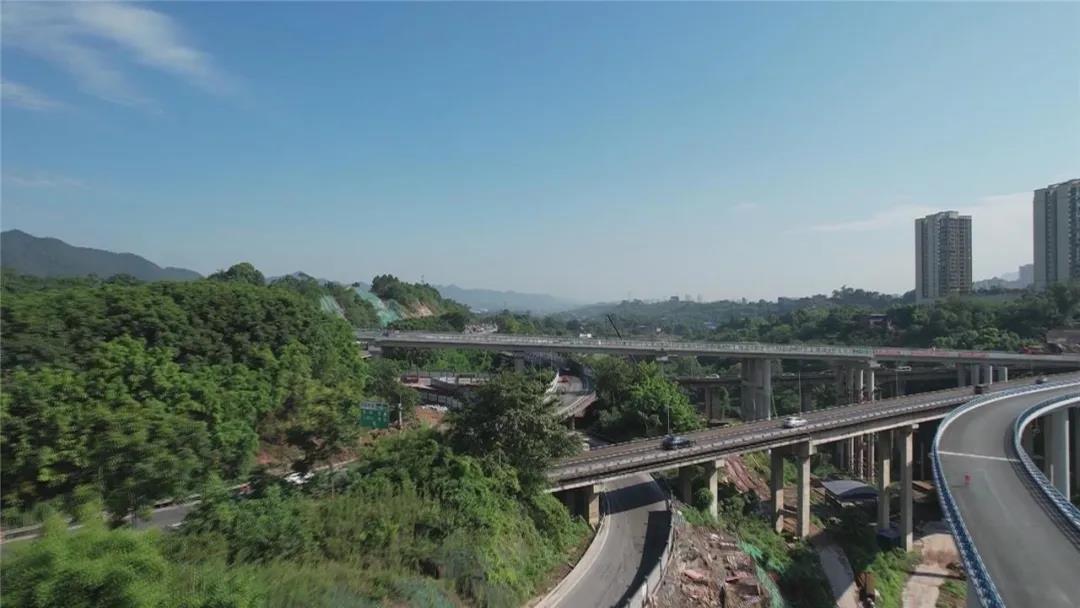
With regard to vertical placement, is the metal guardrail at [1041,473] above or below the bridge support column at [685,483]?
above

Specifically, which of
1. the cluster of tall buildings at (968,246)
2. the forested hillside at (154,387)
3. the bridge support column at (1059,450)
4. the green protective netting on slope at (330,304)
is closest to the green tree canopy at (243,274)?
the green protective netting on slope at (330,304)

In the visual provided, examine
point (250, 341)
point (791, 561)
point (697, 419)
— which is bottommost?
point (791, 561)

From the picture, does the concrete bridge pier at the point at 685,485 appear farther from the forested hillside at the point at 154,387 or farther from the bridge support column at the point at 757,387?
the bridge support column at the point at 757,387

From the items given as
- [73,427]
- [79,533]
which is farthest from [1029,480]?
[73,427]

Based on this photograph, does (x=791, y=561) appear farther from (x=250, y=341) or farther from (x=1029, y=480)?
(x=250, y=341)

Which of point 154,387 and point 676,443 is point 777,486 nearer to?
point 676,443

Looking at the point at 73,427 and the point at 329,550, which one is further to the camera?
the point at 73,427
